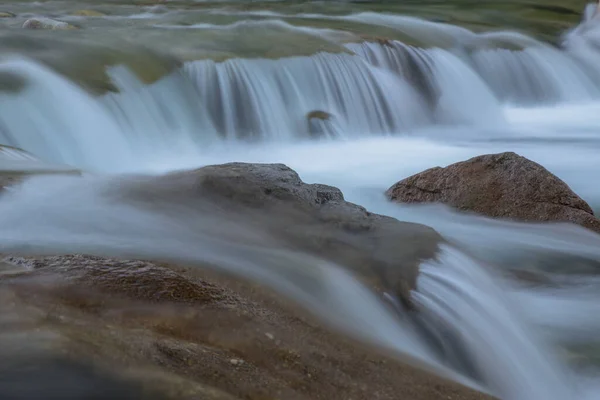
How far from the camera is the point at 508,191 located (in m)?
5.43

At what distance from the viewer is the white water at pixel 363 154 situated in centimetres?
336

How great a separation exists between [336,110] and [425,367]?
702 centimetres

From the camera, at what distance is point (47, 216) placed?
12.9ft

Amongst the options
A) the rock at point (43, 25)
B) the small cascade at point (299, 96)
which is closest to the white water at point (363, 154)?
the small cascade at point (299, 96)

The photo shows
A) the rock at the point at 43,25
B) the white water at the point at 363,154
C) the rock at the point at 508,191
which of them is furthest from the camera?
the rock at the point at 43,25

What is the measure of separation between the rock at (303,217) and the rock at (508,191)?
147cm

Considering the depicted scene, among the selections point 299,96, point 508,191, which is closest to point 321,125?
point 299,96

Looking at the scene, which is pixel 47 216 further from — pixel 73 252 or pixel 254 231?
pixel 254 231

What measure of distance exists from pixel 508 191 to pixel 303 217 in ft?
6.89

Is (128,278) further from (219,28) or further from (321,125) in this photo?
(219,28)

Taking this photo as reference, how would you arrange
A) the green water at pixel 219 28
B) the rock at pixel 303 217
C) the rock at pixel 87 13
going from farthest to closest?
the rock at pixel 87 13
the green water at pixel 219 28
the rock at pixel 303 217

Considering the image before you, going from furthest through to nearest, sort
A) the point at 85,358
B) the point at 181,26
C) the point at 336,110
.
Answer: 1. the point at 181,26
2. the point at 336,110
3. the point at 85,358

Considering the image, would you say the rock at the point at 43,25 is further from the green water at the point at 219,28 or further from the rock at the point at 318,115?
the rock at the point at 318,115

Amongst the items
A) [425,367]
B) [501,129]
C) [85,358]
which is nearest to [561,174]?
[501,129]
